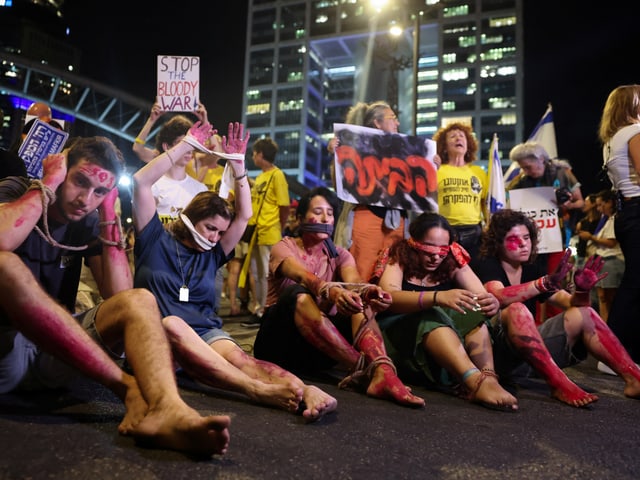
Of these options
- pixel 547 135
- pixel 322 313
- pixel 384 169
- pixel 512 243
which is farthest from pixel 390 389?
pixel 547 135

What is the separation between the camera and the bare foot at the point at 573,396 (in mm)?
2652

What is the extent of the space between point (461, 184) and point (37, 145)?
356 cm

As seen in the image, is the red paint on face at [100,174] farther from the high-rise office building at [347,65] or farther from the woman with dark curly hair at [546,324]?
the high-rise office building at [347,65]

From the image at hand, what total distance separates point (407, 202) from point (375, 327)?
206cm

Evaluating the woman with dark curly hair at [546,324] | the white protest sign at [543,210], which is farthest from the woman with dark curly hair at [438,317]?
the white protest sign at [543,210]

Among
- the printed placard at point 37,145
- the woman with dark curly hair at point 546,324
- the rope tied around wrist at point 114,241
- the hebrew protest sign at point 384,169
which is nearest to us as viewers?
the rope tied around wrist at point 114,241

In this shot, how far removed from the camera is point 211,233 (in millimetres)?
2678

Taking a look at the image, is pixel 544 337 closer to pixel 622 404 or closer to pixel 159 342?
pixel 622 404

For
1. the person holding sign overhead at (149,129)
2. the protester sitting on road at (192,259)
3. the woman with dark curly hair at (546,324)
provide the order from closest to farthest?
1. the protester sitting on road at (192,259)
2. the woman with dark curly hair at (546,324)
3. the person holding sign overhead at (149,129)

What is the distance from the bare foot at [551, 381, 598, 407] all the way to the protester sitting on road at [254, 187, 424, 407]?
2.93ft

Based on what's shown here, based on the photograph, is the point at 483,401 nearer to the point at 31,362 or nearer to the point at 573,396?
the point at 573,396

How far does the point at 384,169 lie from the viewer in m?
4.77

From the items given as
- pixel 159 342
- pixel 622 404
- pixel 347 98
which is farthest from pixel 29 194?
pixel 347 98

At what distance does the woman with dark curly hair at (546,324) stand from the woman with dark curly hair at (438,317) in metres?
0.20
